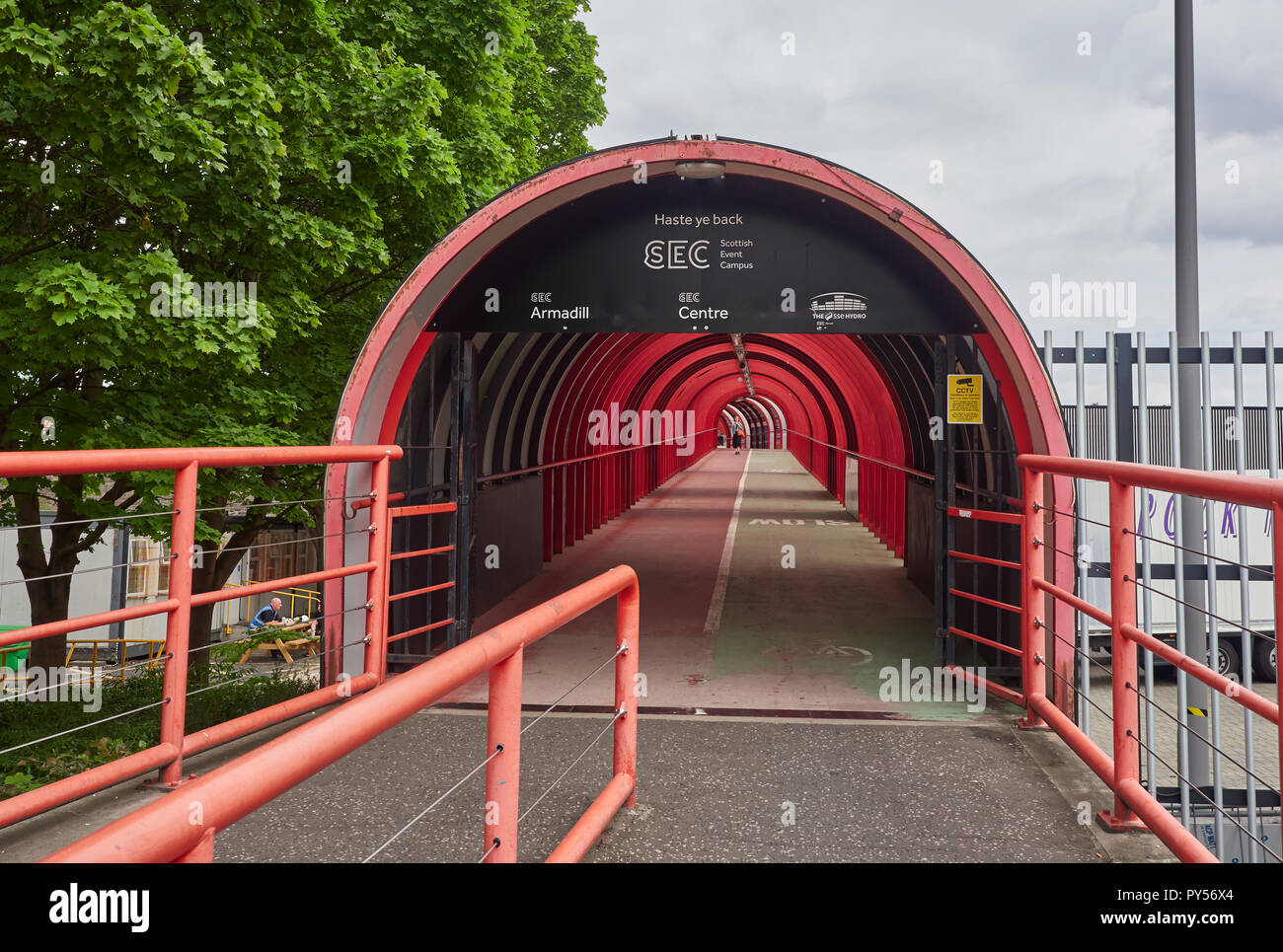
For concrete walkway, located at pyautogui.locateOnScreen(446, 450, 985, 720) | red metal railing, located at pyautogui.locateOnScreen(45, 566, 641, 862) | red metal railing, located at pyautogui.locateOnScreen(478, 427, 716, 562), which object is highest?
Result: red metal railing, located at pyautogui.locateOnScreen(478, 427, 716, 562)

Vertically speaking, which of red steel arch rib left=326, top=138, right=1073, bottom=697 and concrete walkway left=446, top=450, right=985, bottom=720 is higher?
red steel arch rib left=326, top=138, right=1073, bottom=697

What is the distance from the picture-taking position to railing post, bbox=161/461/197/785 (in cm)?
402

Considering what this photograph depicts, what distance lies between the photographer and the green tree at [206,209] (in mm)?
7961

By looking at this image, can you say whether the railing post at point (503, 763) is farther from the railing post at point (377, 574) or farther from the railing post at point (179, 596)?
the railing post at point (377, 574)

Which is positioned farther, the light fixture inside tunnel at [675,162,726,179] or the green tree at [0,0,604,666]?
the green tree at [0,0,604,666]

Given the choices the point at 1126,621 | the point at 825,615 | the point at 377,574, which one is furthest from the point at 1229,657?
the point at 377,574

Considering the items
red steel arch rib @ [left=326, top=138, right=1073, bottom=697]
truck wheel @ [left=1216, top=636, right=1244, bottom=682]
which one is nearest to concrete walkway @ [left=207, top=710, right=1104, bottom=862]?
red steel arch rib @ [left=326, top=138, right=1073, bottom=697]

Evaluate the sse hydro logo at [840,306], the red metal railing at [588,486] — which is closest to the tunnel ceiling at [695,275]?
the sse hydro logo at [840,306]

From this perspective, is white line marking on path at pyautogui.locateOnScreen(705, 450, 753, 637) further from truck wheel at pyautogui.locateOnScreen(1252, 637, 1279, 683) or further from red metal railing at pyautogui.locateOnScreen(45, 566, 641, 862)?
truck wheel at pyautogui.locateOnScreen(1252, 637, 1279, 683)

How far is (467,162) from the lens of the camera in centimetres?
1409

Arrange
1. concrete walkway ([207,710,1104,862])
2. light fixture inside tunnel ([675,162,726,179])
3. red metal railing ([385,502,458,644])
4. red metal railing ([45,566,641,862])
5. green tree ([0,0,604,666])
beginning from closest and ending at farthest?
red metal railing ([45,566,641,862]) → concrete walkway ([207,710,1104,862]) → red metal railing ([385,502,458,644]) → light fixture inside tunnel ([675,162,726,179]) → green tree ([0,0,604,666])

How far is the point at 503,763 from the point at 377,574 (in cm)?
333

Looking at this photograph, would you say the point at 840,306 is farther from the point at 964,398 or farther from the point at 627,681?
the point at 627,681
